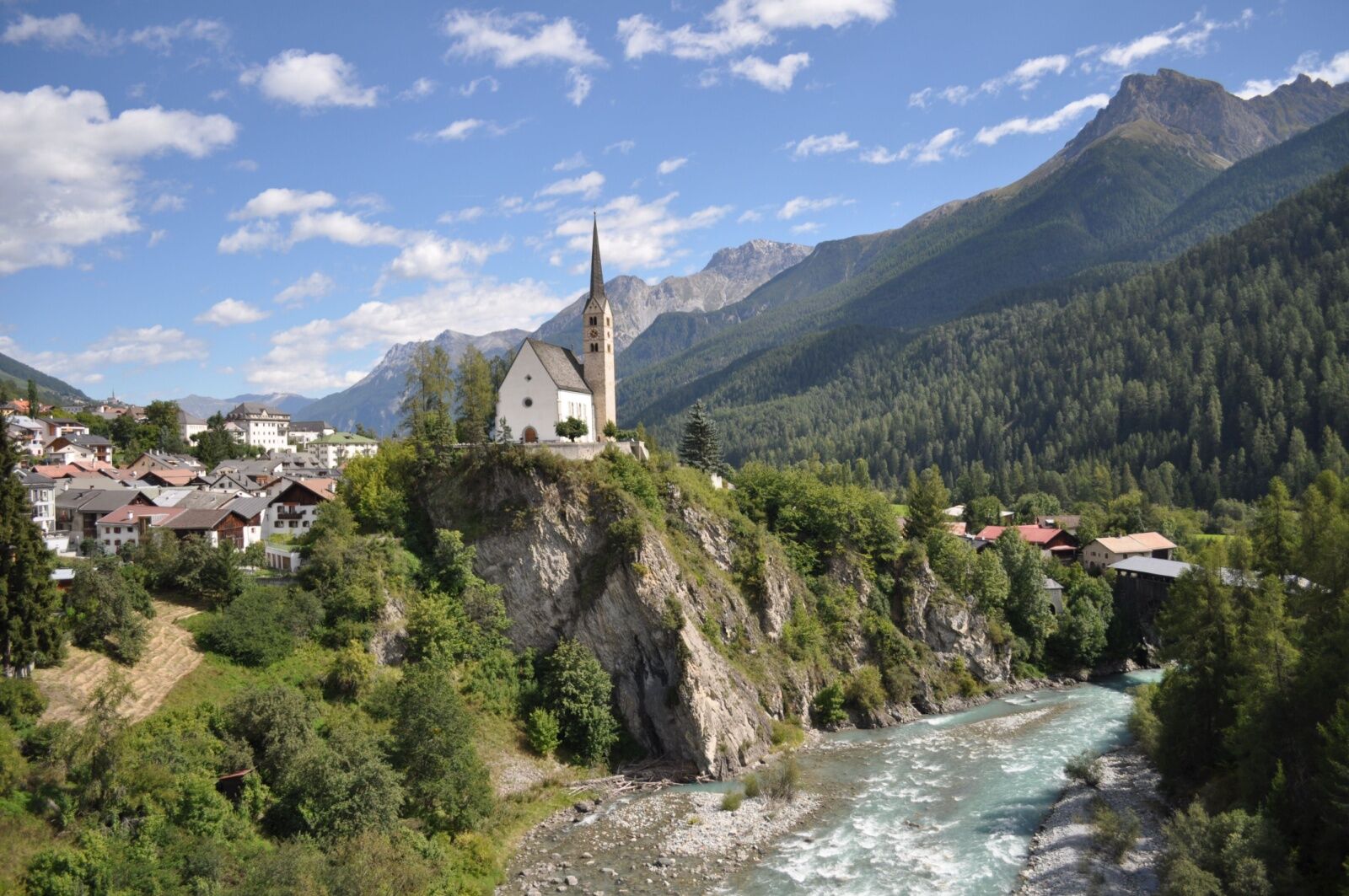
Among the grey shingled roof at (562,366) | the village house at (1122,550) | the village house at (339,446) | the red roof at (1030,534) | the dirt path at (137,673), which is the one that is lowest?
the village house at (1122,550)

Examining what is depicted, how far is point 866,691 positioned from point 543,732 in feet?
74.0

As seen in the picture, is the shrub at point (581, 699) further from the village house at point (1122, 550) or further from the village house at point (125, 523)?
the village house at point (1122, 550)

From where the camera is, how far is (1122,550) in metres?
77.2

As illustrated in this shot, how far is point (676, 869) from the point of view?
33781 millimetres

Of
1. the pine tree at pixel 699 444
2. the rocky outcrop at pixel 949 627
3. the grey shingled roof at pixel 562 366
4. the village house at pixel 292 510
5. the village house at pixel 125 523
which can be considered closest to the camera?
the village house at pixel 125 523

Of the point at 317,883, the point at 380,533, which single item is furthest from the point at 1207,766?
the point at 380,533

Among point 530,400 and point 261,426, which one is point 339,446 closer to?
point 261,426

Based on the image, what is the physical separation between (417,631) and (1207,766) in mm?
40783

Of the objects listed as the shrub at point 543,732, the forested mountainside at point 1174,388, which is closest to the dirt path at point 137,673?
the shrub at point 543,732

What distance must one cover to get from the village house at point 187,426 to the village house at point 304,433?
13920mm

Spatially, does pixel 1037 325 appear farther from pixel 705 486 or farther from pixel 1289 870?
pixel 1289 870

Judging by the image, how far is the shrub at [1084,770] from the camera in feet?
138

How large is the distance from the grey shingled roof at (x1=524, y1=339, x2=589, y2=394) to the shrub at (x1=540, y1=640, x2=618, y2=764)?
20.2 m

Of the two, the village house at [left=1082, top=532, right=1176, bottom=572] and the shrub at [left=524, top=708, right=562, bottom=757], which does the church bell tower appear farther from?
the village house at [left=1082, top=532, right=1176, bottom=572]
